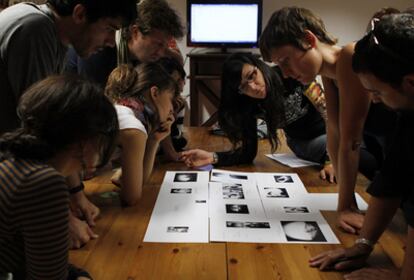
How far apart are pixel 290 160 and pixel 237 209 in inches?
27.7

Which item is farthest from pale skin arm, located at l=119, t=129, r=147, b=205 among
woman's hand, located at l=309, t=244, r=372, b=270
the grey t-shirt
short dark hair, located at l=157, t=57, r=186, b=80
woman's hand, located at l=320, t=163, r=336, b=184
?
woman's hand, located at l=320, t=163, r=336, b=184

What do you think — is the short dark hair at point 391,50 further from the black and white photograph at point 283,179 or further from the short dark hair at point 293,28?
the black and white photograph at point 283,179

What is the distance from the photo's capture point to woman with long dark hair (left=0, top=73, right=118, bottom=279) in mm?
700

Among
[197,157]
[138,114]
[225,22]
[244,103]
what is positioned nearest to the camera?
[138,114]

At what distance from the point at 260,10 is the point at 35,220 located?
3.29m

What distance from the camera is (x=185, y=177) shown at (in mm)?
1675

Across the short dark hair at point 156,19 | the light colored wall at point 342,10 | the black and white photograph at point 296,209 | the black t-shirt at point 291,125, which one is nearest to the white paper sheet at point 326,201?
the black and white photograph at point 296,209

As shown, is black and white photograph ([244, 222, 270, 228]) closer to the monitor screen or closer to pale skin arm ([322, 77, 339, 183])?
pale skin arm ([322, 77, 339, 183])

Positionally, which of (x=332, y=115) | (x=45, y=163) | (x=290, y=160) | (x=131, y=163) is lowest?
(x=290, y=160)

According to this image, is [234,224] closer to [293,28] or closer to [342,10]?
[293,28]

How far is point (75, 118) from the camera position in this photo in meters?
0.77

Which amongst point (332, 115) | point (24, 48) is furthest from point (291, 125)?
point (24, 48)

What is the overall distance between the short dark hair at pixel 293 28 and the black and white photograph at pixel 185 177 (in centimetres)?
60

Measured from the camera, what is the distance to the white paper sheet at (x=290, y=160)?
189 centimetres
